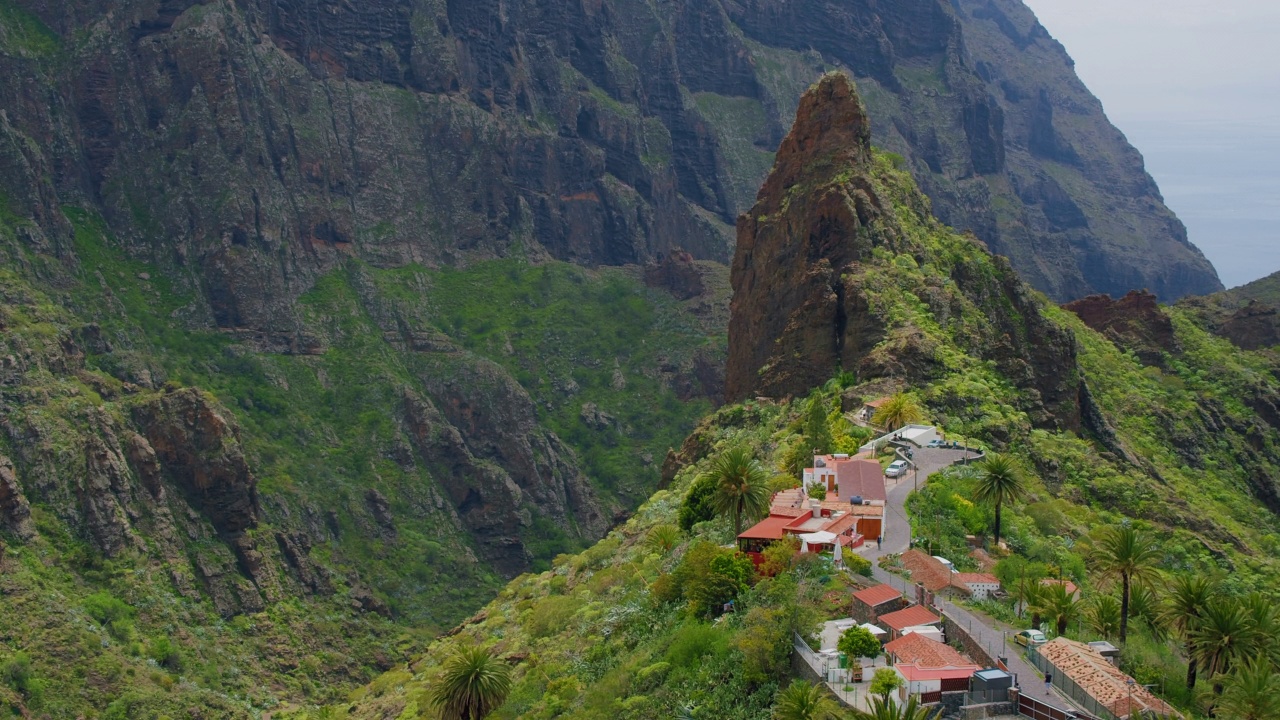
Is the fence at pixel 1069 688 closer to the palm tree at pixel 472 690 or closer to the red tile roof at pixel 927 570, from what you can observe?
the red tile roof at pixel 927 570

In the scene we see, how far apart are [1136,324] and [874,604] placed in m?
105

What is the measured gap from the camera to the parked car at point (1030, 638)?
60.0m

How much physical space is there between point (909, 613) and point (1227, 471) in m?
81.6

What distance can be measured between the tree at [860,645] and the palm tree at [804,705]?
311cm

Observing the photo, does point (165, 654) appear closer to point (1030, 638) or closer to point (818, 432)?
point (818, 432)

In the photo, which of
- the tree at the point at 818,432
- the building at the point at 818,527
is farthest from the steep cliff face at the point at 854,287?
the building at the point at 818,527

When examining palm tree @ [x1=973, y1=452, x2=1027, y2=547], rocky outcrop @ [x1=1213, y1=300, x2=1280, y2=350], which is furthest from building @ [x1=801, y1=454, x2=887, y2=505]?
rocky outcrop @ [x1=1213, y1=300, x2=1280, y2=350]

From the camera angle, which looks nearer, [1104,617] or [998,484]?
[1104,617]

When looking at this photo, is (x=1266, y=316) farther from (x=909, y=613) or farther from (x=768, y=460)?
(x=909, y=613)

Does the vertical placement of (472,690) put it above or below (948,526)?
below

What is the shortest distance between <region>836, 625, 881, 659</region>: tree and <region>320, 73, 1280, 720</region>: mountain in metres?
2.45

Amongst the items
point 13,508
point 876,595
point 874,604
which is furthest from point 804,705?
point 13,508

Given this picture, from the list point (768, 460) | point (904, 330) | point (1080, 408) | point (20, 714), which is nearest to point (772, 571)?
point (768, 460)

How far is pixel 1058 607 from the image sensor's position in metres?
64.0
